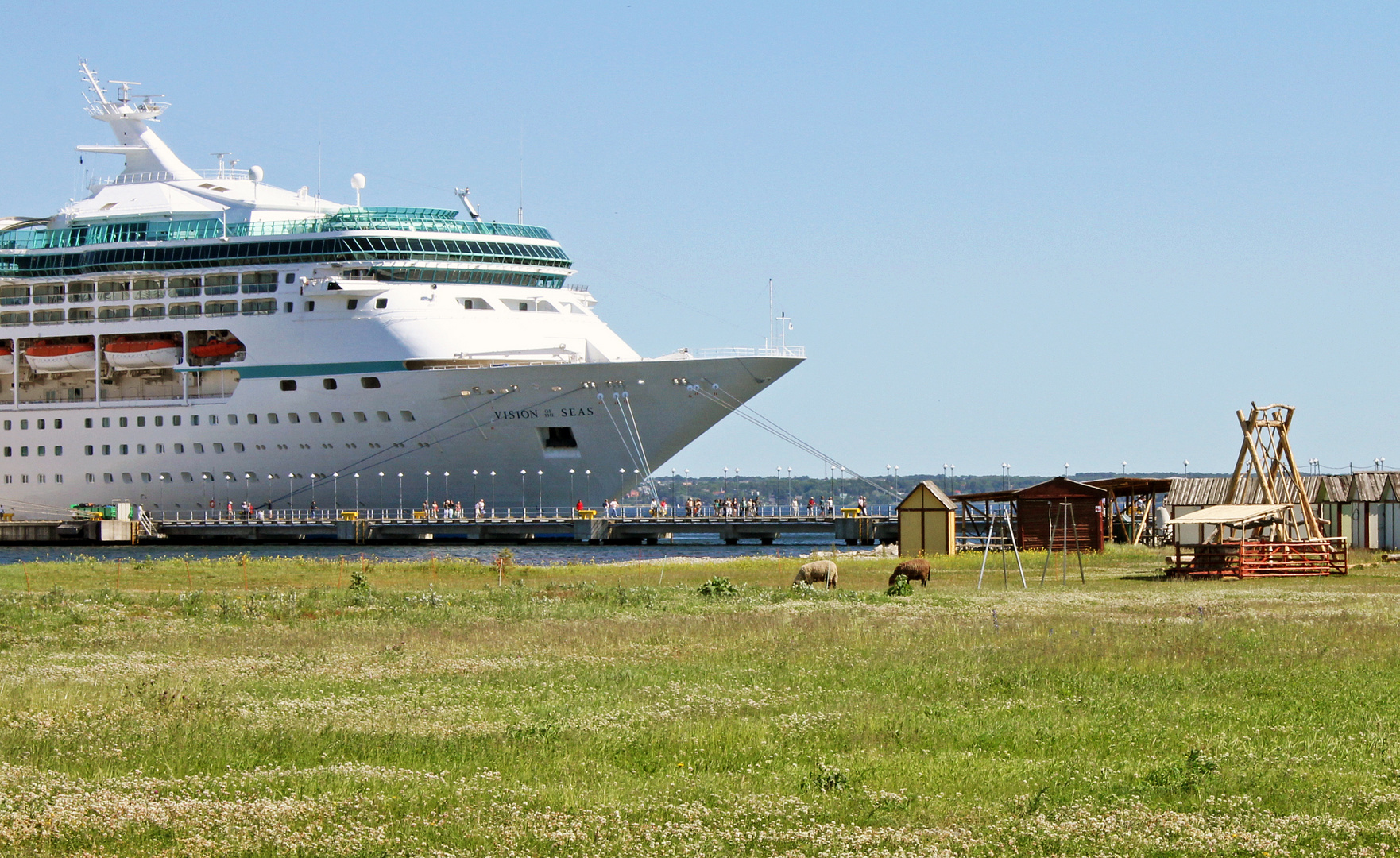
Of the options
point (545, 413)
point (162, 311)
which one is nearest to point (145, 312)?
point (162, 311)

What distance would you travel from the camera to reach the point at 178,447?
7469 centimetres

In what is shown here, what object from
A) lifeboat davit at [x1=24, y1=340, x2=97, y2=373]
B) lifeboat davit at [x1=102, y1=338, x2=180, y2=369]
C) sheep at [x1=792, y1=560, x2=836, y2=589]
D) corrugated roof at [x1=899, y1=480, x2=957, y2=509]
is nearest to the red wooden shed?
corrugated roof at [x1=899, y1=480, x2=957, y2=509]

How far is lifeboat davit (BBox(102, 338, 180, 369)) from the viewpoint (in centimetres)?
7594

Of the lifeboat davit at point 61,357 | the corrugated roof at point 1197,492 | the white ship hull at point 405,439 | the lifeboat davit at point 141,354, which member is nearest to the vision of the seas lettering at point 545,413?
the white ship hull at point 405,439

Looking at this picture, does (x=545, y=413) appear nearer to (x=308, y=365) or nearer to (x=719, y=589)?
(x=308, y=365)

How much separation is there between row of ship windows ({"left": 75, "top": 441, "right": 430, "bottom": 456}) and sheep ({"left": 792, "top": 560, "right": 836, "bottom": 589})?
3742 cm

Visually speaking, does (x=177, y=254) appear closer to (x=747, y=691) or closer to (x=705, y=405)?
(x=705, y=405)

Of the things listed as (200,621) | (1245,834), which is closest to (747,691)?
(1245,834)

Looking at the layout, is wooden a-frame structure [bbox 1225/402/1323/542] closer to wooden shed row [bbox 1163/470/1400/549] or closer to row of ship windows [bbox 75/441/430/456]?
wooden shed row [bbox 1163/470/1400/549]

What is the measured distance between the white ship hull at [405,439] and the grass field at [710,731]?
3795cm

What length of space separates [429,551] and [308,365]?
36.4 feet

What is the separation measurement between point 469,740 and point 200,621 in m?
13.8

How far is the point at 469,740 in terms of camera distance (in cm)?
1465

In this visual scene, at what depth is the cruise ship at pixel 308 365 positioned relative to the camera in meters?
66.6
